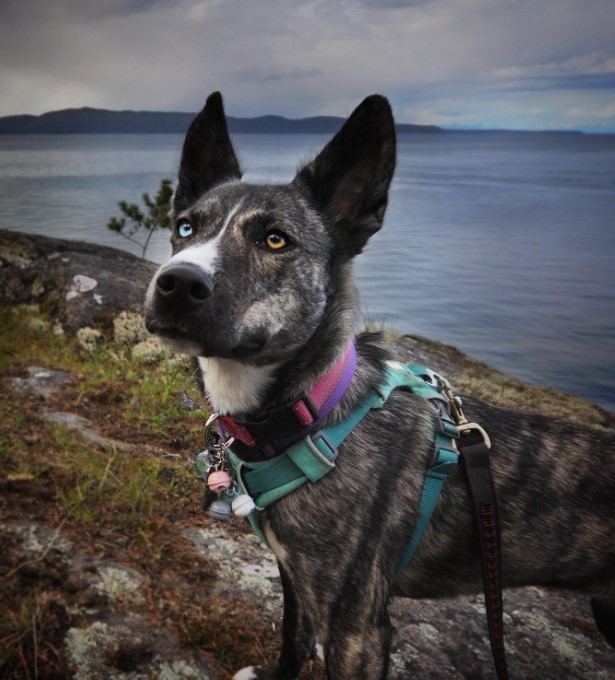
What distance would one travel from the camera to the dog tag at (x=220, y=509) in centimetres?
278

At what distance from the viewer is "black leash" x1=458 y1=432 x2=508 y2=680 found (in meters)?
2.70

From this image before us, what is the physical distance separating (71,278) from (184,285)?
6.78m

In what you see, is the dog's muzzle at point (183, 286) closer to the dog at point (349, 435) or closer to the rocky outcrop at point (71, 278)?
the dog at point (349, 435)

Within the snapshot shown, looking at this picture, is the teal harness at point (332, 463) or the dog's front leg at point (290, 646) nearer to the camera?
the teal harness at point (332, 463)

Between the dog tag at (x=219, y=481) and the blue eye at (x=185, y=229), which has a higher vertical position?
the blue eye at (x=185, y=229)

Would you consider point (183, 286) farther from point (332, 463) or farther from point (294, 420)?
point (332, 463)

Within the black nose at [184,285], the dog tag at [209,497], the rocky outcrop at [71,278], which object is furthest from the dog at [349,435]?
the rocky outcrop at [71,278]

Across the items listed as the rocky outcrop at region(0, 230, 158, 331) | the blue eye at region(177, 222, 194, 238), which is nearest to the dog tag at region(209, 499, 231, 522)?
the blue eye at region(177, 222, 194, 238)

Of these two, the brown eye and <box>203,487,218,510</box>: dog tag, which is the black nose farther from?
<box>203,487,218,510</box>: dog tag

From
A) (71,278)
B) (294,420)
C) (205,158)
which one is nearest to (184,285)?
(294,420)

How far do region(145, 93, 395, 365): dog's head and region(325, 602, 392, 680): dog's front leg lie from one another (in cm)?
128

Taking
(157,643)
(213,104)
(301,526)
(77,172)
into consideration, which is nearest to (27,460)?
(157,643)

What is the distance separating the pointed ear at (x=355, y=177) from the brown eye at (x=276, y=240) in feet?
1.28

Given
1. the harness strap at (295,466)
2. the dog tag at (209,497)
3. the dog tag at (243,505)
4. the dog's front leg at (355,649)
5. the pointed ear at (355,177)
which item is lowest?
the dog's front leg at (355,649)
